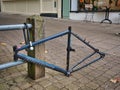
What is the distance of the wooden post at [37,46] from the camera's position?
3.15 meters

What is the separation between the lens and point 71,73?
3709 millimetres

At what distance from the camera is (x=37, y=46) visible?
330 cm

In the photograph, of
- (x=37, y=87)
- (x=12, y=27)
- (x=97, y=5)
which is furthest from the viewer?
(x=97, y=5)

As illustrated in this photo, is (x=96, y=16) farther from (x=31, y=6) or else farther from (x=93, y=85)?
(x=93, y=85)

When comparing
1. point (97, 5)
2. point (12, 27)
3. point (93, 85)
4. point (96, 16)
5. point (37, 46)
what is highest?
point (97, 5)

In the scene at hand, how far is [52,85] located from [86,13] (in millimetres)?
12702

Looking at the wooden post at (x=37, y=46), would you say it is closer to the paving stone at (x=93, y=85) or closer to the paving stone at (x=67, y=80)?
the paving stone at (x=67, y=80)

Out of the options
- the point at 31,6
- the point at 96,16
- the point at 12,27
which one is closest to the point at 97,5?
the point at 96,16

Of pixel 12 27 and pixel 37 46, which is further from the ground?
pixel 12 27

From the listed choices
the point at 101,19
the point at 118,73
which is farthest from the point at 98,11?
the point at 118,73

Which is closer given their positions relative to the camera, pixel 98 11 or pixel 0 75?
pixel 0 75

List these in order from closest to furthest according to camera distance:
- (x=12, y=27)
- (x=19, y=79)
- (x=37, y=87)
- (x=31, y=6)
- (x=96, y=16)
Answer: (x=12, y=27), (x=37, y=87), (x=19, y=79), (x=96, y=16), (x=31, y=6)

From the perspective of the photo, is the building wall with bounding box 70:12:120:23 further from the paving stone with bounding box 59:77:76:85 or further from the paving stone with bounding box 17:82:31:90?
the paving stone with bounding box 17:82:31:90

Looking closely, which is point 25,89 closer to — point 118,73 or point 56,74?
point 56,74
